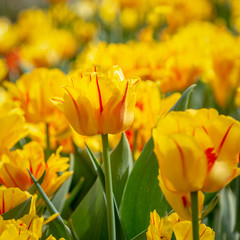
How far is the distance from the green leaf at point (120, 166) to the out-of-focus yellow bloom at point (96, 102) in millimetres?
201

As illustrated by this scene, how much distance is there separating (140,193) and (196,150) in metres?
0.29

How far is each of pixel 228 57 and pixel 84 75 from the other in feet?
2.33

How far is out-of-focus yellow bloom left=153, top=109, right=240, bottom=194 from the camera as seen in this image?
45cm

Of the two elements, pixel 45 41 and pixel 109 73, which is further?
pixel 45 41

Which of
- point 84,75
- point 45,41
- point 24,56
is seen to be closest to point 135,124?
point 84,75

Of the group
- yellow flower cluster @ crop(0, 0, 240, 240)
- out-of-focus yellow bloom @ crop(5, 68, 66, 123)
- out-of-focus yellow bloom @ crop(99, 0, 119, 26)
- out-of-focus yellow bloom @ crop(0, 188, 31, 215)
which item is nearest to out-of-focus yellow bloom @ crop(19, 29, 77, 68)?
yellow flower cluster @ crop(0, 0, 240, 240)

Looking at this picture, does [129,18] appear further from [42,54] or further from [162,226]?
[162,226]

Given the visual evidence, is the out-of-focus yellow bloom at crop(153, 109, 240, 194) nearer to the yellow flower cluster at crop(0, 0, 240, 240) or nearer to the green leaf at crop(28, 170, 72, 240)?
the yellow flower cluster at crop(0, 0, 240, 240)

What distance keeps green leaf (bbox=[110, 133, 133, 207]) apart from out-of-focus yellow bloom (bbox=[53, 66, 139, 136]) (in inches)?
7.9

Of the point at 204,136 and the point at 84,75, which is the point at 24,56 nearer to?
the point at 84,75

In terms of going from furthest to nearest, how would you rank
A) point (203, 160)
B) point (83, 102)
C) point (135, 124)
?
point (135, 124), point (83, 102), point (203, 160)

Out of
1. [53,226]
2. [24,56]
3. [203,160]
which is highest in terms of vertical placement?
[203,160]

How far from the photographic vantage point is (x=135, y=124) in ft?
2.88

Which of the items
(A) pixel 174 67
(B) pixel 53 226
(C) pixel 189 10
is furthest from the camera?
(C) pixel 189 10
